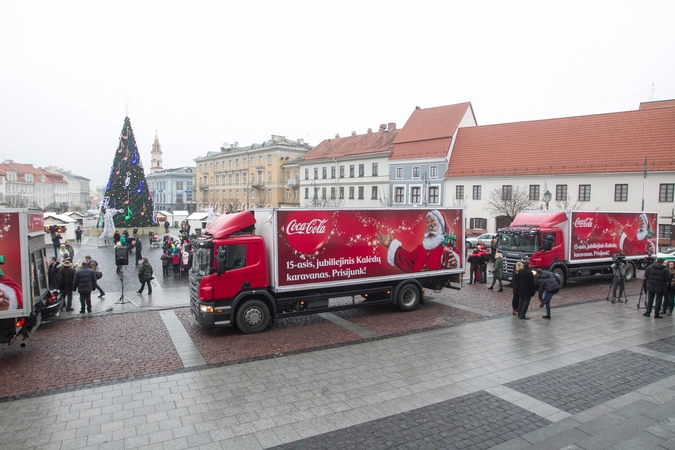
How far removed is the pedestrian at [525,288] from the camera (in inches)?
492

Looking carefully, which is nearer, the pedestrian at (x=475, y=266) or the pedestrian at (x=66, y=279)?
the pedestrian at (x=66, y=279)

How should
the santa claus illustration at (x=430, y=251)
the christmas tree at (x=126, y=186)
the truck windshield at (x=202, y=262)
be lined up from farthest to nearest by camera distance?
the christmas tree at (x=126, y=186) < the santa claus illustration at (x=430, y=251) < the truck windshield at (x=202, y=262)

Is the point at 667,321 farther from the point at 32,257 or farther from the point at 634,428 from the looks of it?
the point at 32,257

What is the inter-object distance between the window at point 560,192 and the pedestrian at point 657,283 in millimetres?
28157

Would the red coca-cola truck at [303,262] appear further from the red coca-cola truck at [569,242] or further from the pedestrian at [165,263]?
the pedestrian at [165,263]

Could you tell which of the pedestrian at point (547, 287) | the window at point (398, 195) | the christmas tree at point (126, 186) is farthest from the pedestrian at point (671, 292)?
the christmas tree at point (126, 186)

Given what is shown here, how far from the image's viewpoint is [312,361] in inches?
366

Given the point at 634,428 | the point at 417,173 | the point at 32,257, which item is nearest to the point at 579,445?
the point at 634,428

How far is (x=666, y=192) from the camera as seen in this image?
33.4m

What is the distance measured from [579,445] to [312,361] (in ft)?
16.6

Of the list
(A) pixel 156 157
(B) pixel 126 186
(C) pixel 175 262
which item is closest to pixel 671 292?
(C) pixel 175 262

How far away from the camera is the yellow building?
235 feet

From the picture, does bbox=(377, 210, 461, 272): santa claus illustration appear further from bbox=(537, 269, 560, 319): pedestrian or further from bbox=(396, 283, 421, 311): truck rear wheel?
bbox=(537, 269, 560, 319): pedestrian

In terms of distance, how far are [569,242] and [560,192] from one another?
2369 centimetres
